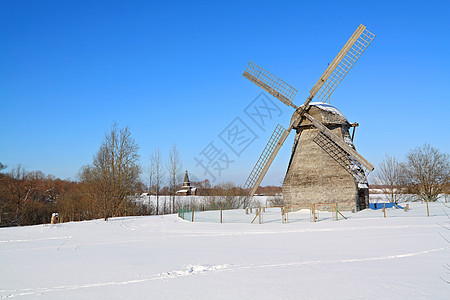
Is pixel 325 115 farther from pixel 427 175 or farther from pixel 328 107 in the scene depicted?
pixel 427 175

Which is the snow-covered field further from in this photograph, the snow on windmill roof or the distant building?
the distant building

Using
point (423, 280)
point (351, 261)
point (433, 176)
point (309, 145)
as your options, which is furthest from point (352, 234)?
point (433, 176)

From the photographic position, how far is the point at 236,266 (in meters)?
7.01

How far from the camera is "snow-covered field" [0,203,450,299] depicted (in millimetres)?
5152

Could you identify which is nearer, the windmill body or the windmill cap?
the windmill body

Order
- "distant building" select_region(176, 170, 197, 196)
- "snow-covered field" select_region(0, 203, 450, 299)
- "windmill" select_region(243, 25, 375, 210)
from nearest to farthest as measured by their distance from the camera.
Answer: "snow-covered field" select_region(0, 203, 450, 299)
"windmill" select_region(243, 25, 375, 210)
"distant building" select_region(176, 170, 197, 196)

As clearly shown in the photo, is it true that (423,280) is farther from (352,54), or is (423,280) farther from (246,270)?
(352,54)

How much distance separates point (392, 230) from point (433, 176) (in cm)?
2705

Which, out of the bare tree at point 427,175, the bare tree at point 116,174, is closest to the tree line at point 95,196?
the bare tree at point 116,174

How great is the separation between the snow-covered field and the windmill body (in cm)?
607

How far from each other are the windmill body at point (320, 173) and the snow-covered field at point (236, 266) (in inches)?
239

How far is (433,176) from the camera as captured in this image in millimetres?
33406

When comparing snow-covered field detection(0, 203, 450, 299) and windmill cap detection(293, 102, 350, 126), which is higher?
windmill cap detection(293, 102, 350, 126)

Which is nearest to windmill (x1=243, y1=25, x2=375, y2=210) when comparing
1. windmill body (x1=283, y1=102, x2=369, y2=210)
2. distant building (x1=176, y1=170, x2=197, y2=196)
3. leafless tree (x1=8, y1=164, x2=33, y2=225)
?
windmill body (x1=283, y1=102, x2=369, y2=210)
